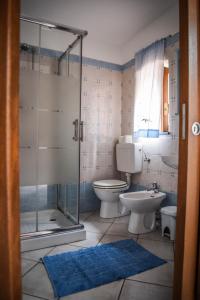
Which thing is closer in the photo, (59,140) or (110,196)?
(59,140)

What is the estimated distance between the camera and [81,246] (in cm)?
197

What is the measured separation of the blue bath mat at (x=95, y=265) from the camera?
1405 mm

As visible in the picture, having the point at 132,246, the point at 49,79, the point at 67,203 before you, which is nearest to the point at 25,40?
the point at 49,79

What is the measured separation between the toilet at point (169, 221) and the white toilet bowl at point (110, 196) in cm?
67

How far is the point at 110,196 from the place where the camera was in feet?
8.80

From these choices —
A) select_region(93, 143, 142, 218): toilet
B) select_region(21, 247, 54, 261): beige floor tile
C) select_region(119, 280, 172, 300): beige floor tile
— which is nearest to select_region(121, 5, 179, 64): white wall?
select_region(93, 143, 142, 218): toilet

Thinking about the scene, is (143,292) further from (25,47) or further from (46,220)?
(25,47)

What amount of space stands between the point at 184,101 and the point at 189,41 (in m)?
0.22

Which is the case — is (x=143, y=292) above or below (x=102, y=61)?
below

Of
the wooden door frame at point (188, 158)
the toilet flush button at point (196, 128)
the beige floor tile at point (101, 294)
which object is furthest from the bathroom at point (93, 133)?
the toilet flush button at point (196, 128)

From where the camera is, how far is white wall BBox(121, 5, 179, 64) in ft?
7.80

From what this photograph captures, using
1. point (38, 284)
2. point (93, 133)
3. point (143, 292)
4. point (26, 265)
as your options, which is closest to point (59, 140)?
point (93, 133)

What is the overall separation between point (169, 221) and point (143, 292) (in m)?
0.93

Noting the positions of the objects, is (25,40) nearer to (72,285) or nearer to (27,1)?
(27,1)
